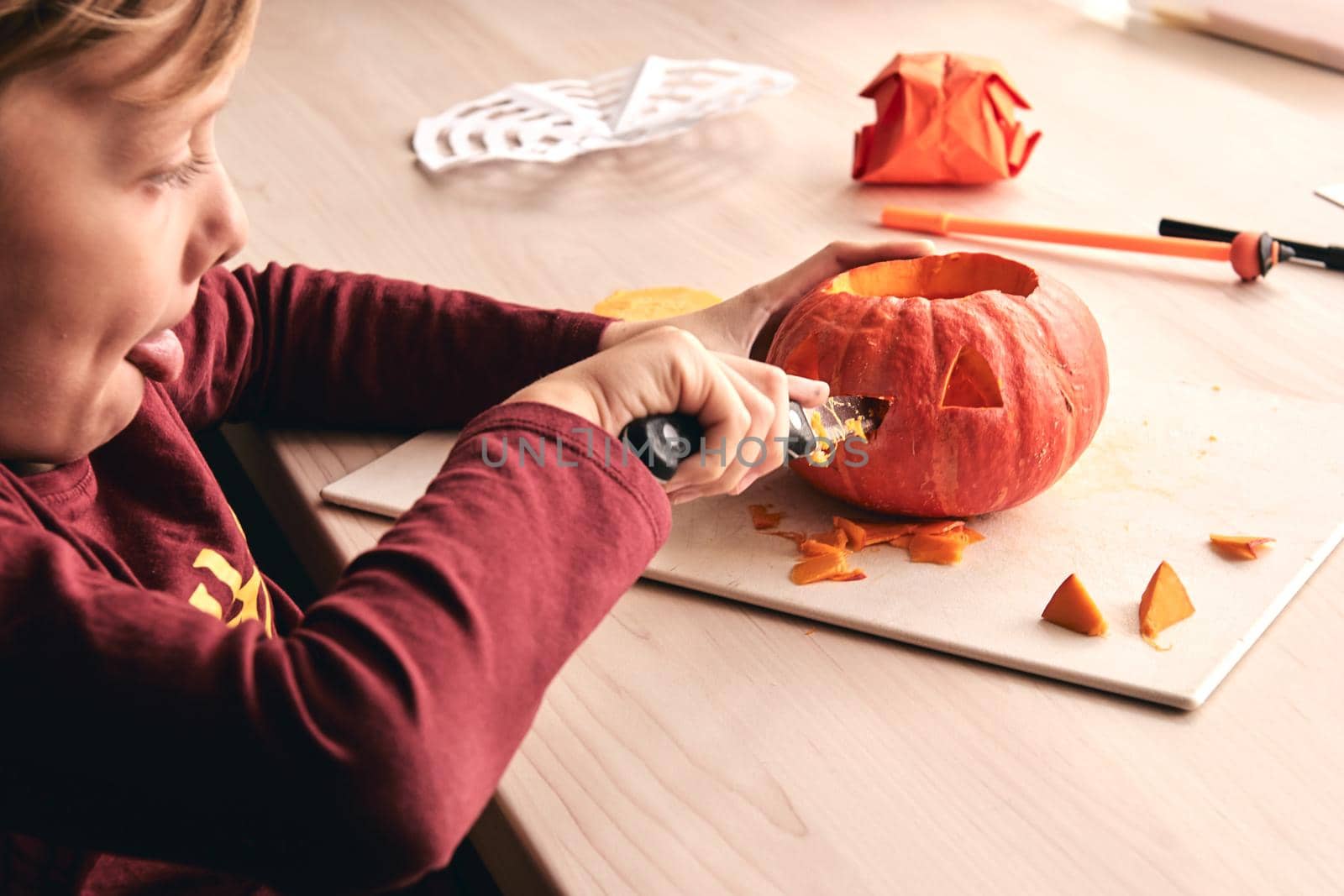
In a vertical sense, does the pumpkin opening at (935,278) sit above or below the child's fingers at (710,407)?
above

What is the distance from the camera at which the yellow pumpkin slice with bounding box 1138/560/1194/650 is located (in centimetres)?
75

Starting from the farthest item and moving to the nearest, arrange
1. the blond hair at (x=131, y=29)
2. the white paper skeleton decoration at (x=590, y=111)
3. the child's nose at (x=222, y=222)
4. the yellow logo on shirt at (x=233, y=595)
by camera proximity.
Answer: the white paper skeleton decoration at (x=590, y=111) < the yellow logo on shirt at (x=233, y=595) < the child's nose at (x=222, y=222) < the blond hair at (x=131, y=29)

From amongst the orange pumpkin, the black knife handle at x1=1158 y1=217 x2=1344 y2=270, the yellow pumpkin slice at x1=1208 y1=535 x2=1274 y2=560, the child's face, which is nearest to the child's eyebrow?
the child's face

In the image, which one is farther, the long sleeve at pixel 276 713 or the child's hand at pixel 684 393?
the child's hand at pixel 684 393

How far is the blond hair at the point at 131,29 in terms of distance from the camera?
532 millimetres

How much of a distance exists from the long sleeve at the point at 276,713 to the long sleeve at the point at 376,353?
348mm

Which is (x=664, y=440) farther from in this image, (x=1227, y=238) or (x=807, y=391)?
(x=1227, y=238)

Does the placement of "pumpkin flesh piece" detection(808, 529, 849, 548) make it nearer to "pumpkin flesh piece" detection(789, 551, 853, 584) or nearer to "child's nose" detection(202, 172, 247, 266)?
"pumpkin flesh piece" detection(789, 551, 853, 584)

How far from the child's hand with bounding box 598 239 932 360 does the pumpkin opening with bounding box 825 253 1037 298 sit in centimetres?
4

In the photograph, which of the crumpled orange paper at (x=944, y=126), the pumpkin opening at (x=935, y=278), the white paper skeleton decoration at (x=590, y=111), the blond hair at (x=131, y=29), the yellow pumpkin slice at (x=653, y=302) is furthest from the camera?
the white paper skeleton decoration at (x=590, y=111)

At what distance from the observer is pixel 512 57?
5.18 feet

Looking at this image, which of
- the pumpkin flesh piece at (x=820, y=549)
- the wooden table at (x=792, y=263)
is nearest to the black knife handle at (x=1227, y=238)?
the wooden table at (x=792, y=263)

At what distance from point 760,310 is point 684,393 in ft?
0.88

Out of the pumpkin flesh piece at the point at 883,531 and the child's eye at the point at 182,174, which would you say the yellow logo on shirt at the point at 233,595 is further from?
the pumpkin flesh piece at the point at 883,531
